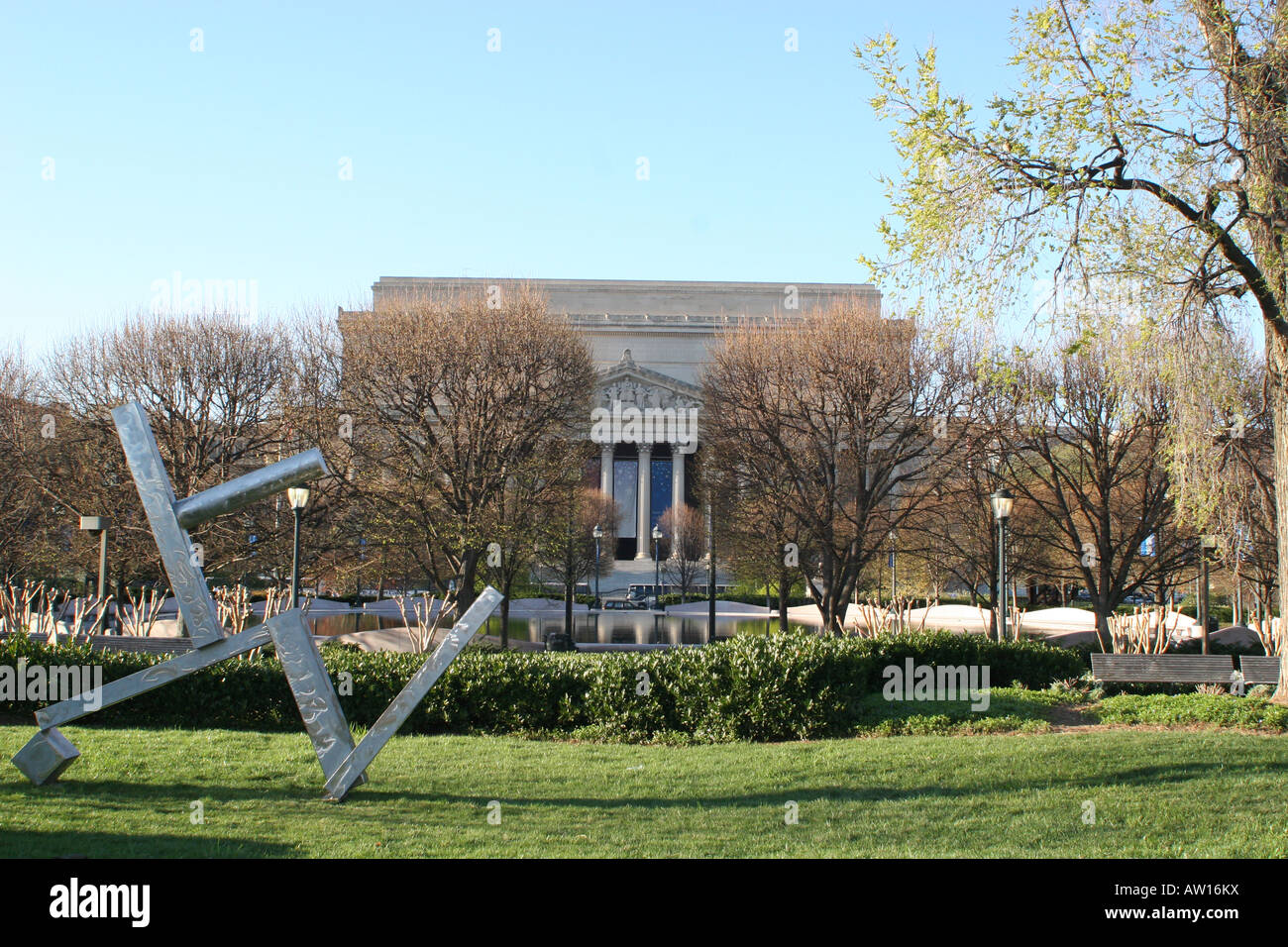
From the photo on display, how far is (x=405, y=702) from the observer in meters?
8.27

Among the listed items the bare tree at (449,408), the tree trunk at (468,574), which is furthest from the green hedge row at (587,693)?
the bare tree at (449,408)

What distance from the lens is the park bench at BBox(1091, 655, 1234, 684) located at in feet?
47.3

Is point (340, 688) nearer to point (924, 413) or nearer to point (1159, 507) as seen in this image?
point (924, 413)

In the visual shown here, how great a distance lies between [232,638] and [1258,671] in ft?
44.8

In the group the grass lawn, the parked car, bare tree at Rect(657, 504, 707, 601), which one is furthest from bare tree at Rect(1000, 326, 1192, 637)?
the parked car

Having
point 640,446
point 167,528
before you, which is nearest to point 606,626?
point 640,446

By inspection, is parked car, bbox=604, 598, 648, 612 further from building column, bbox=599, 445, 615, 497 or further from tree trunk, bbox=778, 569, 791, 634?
tree trunk, bbox=778, 569, 791, 634

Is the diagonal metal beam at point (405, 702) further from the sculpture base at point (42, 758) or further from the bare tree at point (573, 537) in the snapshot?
the bare tree at point (573, 537)

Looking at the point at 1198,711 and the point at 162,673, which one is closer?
the point at 162,673

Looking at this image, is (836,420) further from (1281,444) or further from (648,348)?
(648,348)

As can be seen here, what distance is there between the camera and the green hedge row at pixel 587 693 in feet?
40.1

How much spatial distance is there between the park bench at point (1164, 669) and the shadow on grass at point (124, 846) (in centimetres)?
1211

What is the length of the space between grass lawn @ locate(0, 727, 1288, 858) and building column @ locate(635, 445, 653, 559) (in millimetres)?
54131

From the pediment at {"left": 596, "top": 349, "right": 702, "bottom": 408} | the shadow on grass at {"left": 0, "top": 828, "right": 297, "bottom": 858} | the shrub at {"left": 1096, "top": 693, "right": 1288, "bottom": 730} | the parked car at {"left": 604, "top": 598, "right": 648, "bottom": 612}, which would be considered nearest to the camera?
the shadow on grass at {"left": 0, "top": 828, "right": 297, "bottom": 858}
